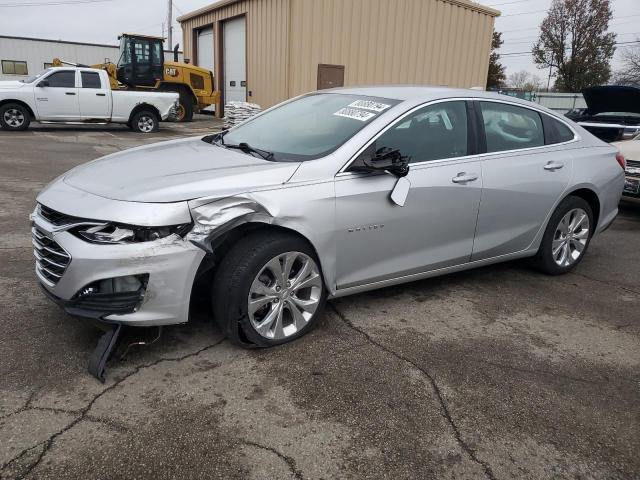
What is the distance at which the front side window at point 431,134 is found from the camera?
11.8 feet

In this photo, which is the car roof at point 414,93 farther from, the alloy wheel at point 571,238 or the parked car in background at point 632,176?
the parked car in background at point 632,176

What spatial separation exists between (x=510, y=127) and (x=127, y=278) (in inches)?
123

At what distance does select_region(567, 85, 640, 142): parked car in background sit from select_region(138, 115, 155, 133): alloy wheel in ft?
38.3

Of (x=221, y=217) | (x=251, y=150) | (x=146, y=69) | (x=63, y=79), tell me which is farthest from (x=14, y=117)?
(x=221, y=217)

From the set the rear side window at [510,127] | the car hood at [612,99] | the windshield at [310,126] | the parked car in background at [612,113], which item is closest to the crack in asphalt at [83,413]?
the windshield at [310,126]

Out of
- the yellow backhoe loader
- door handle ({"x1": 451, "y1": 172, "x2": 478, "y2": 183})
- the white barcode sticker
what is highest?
the yellow backhoe loader

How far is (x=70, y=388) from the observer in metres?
2.73

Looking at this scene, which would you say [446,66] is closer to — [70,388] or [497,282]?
[497,282]

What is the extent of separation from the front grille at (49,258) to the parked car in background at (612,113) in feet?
29.9

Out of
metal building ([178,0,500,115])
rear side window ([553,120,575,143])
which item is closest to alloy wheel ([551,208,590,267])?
rear side window ([553,120,575,143])

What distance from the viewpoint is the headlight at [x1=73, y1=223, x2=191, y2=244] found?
2.75 meters

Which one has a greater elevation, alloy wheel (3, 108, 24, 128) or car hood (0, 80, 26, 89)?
car hood (0, 80, 26, 89)

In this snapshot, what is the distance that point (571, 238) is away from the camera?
15.6 feet

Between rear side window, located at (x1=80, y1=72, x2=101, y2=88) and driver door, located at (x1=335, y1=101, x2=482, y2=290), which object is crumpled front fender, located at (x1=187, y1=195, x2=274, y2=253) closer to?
driver door, located at (x1=335, y1=101, x2=482, y2=290)
